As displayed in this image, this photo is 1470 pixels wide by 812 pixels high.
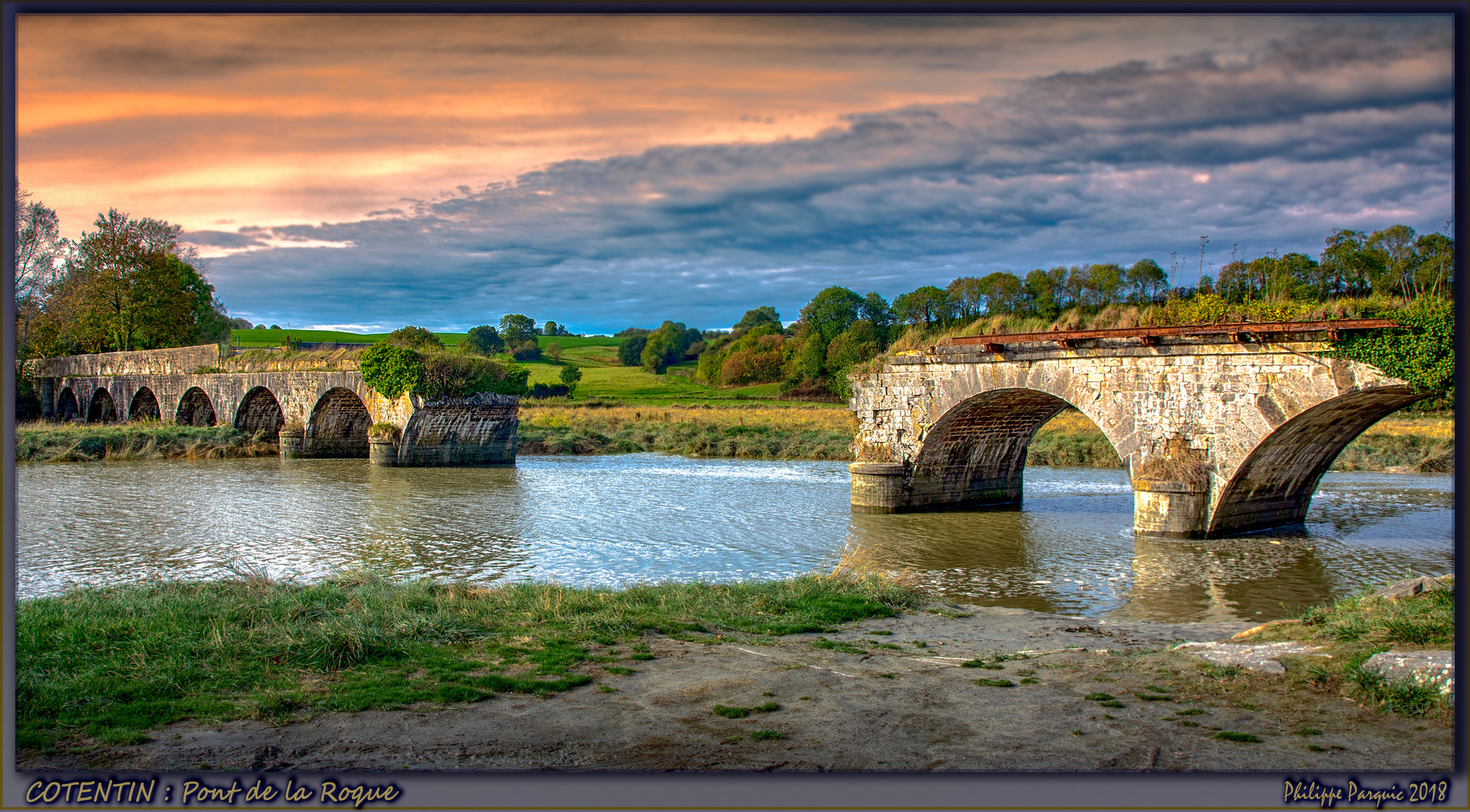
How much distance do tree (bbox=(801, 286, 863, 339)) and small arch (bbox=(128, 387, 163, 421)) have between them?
115ft

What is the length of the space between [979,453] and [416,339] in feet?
69.9

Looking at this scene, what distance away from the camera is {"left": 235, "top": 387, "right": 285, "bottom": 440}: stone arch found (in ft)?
116

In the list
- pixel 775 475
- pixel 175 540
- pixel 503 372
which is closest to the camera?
pixel 175 540

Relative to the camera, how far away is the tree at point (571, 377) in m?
60.6

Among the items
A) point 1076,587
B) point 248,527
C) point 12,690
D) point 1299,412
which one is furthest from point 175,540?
point 1299,412

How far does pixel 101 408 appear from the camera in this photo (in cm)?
4625

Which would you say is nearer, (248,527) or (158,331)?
(248,527)

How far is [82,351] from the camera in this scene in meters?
51.6

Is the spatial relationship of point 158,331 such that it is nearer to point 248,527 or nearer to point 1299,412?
point 248,527

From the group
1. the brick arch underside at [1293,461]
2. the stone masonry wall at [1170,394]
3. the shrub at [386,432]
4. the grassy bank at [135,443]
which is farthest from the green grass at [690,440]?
the brick arch underside at [1293,461]

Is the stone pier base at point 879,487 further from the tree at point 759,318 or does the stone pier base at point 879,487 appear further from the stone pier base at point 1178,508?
the tree at point 759,318

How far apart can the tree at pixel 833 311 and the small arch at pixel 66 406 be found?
40718 mm

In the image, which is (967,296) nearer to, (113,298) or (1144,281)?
(1144,281)

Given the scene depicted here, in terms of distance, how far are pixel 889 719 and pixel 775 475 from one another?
845 inches
